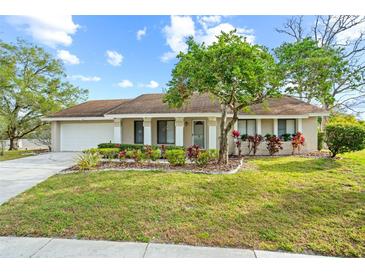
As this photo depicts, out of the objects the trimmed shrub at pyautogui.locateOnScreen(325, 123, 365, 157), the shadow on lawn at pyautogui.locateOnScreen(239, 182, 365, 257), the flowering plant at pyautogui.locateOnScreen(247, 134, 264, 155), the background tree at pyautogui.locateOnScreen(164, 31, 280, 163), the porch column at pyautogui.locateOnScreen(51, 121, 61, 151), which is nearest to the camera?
the shadow on lawn at pyautogui.locateOnScreen(239, 182, 365, 257)

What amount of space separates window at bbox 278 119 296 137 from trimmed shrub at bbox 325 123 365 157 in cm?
371

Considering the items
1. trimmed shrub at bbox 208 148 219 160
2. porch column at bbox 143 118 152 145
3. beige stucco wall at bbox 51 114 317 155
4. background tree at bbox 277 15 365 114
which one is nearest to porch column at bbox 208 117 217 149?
beige stucco wall at bbox 51 114 317 155

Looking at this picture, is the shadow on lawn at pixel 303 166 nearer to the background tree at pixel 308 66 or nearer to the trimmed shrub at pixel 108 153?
the background tree at pixel 308 66

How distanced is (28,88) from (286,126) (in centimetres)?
2322

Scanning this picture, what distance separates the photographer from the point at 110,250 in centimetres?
362

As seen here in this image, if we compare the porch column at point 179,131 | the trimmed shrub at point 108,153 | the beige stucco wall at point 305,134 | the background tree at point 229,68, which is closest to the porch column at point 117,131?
the porch column at point 179,131

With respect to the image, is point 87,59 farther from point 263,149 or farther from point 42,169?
point 263,149

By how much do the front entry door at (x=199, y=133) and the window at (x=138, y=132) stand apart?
392cm

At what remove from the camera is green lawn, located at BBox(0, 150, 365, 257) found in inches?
159

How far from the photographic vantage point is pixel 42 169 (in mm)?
9703

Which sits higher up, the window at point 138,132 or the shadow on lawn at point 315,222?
the window at point 138,132

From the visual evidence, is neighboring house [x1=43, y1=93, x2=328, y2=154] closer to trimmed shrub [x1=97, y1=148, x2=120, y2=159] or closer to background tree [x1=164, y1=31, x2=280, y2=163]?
trimmed shrub [x1=97, y1=148, x2=120, y2=159]

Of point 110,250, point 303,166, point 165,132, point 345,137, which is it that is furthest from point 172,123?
point 110,250

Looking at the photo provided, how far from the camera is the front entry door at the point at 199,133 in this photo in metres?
15.3
